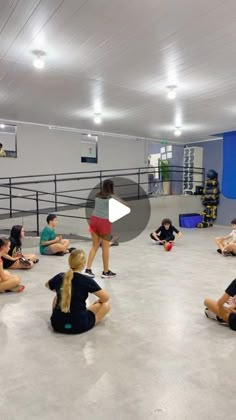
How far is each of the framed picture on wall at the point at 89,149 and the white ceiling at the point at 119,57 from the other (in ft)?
7.69

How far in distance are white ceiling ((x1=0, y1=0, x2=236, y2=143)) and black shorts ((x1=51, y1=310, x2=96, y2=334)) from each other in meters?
2.98

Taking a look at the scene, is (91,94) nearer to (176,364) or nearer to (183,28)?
(183,28)

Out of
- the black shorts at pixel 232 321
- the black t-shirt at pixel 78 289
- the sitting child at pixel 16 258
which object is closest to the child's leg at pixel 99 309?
the black t-shirt at pixel 78 289

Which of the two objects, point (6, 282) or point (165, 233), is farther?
point (165, 233)

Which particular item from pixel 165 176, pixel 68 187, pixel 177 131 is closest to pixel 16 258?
pixel 68 187

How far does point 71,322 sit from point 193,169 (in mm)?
10161

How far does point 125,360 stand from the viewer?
7.64 ft

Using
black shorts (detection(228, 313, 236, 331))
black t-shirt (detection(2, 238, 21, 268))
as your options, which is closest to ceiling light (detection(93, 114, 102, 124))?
black t-shirt (detection(2, 238, 21, 268))

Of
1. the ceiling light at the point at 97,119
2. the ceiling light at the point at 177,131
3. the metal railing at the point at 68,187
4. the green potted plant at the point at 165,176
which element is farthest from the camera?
the green potted plant at the point at 165,176

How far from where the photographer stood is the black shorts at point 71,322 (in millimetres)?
2697

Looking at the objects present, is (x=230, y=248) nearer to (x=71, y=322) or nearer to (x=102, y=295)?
(x=102, y=295)

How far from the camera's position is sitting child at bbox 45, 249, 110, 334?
2.60 metres

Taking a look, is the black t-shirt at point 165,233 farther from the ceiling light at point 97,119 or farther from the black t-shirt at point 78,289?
the black t-shirt at point 78,289

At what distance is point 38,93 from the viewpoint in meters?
6.14
